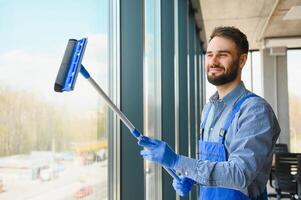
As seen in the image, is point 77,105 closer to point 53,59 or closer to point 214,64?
point 53,59

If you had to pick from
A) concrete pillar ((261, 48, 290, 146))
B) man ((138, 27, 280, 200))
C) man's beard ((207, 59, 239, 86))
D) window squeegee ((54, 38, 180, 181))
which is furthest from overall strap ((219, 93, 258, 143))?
concrete pillar ((261, 48, 290, 146))

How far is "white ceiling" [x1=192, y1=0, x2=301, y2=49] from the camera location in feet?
16.7

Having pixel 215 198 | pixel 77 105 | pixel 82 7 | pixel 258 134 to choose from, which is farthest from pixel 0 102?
pixel 215 198

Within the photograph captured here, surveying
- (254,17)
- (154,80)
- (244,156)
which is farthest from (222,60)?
(254,17)

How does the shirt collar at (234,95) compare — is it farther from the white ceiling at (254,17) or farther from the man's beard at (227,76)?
A: the white ceiling at (254,17)

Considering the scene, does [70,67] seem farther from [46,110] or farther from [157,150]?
[157,150]

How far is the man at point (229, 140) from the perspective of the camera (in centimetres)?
125

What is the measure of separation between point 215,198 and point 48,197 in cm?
79

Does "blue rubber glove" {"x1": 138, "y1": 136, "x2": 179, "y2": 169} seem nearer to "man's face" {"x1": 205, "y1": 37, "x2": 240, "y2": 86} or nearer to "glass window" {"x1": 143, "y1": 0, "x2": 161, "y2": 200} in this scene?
"man's face" {"x1": 205, "y1": 37, "x2": 240, "y2": 86}

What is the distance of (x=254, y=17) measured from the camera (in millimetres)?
5895

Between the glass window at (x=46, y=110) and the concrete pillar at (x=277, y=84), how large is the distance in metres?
7.17

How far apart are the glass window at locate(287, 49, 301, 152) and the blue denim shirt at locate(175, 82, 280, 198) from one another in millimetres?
6993

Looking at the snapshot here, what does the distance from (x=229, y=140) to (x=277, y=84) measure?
7034 mm

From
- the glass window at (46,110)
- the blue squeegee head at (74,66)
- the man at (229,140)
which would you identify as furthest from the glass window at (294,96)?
the blue squeegee head at (74,66)
